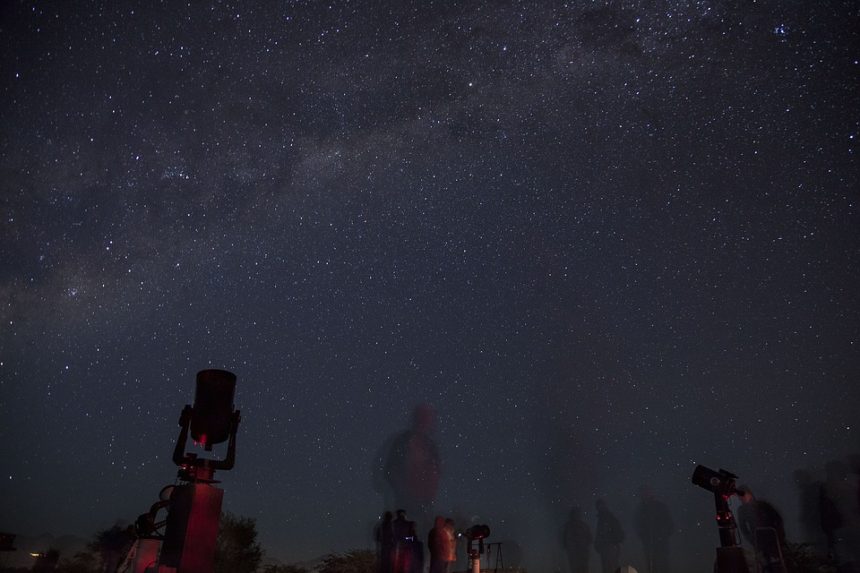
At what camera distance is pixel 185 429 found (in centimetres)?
578

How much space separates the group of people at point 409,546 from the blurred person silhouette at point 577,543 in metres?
20.6

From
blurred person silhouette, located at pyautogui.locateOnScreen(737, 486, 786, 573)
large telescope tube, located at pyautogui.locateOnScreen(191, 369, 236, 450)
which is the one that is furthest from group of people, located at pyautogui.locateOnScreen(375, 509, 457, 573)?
large telescope tube, located at pyautogui.locateOnScreen(191, 369, 236, 450)

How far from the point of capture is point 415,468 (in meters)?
32.2

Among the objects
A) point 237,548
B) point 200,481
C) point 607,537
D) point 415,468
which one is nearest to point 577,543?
point 607,537

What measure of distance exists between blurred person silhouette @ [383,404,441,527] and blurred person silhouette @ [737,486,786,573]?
78.4 feet

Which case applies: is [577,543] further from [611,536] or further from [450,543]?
[450,543]

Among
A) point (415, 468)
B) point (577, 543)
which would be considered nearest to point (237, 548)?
point (415, 468)

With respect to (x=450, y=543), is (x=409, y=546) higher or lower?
lower

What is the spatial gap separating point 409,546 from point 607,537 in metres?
21.0

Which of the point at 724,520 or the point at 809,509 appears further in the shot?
the point at 809,509

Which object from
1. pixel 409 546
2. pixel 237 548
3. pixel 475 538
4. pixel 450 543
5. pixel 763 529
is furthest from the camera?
pixel 237 548

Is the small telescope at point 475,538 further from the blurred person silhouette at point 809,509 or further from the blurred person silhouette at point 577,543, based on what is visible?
the blurred person silhouette at point 577,543

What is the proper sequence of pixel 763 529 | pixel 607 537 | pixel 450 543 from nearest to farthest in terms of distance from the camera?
pixel 763 529, pixel 450 543, pixel 607 537

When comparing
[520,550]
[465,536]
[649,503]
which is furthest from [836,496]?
[520,550]
